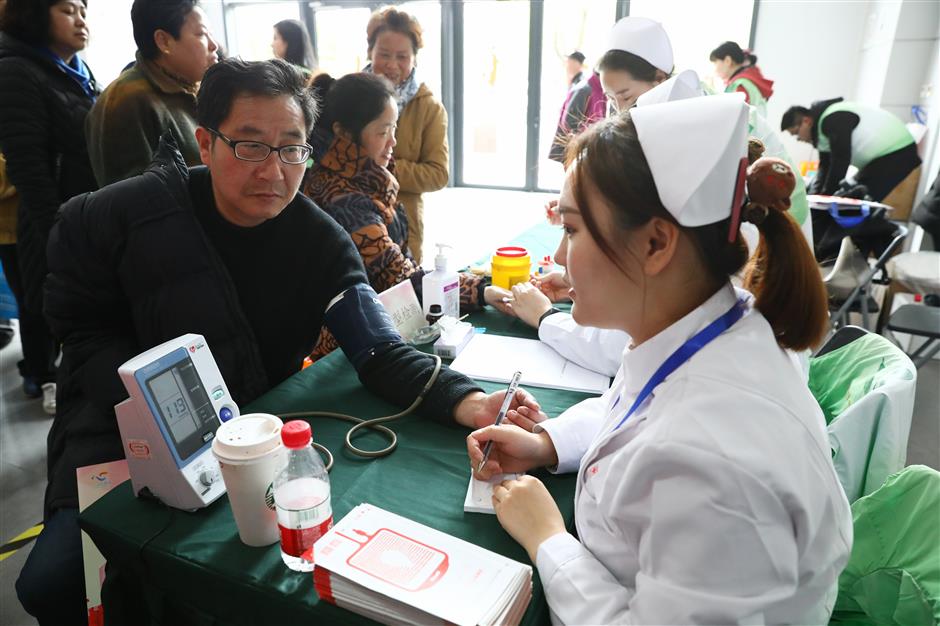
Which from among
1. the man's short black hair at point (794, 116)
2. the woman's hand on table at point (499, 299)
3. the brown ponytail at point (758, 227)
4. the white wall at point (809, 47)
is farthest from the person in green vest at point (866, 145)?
the brown ponytail at point (758, 227)

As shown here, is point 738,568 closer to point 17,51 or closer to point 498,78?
point 17,51

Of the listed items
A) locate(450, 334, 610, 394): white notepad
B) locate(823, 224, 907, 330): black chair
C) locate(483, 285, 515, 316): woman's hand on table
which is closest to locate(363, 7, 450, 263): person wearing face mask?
locate(483, 285, 515, 316): woman's hand on table

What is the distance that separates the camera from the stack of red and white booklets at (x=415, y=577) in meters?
0.65

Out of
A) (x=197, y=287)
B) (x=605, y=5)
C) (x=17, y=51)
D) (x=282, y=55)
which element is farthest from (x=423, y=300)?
(x=605, y=5)

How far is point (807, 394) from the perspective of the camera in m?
0.68

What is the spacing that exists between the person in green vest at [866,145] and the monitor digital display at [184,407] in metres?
4.46

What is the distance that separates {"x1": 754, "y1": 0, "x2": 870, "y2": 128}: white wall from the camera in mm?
5484

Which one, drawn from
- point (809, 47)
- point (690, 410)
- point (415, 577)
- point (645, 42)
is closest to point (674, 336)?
point (690, 410)

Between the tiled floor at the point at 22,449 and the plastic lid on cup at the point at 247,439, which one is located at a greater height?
the plastic lid on cup at the point at 247,439

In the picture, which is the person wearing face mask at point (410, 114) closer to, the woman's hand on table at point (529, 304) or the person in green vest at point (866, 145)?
the woman's hand on table at point (529, 304)

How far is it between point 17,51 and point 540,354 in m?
2.10

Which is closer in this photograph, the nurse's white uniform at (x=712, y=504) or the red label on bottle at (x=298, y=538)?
the nurse's white uniform at (x=712, y=504)

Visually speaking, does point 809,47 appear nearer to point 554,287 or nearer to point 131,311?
point 554,287

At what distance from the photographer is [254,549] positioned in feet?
2.59
